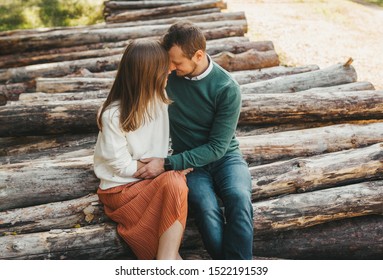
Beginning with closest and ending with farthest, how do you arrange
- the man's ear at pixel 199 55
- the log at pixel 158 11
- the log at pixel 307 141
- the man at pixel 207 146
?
1. the man at pixel 207 146
2. the man's ear at pixel 199 55
3. the log at pixel 307 141
4. the log at pixel 158 11

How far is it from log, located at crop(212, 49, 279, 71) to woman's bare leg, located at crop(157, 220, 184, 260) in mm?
3326

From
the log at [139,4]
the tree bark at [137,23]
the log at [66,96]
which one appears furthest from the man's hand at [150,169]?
the log at [139,4]

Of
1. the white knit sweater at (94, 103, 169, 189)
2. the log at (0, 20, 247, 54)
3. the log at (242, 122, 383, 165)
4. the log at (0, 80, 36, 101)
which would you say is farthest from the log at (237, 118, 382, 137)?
the log at (0, 20, 247, 54)

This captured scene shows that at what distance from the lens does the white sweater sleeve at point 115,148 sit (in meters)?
2.62

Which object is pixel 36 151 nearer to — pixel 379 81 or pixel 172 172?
pixel 172 172

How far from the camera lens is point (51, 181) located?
10.1 feet

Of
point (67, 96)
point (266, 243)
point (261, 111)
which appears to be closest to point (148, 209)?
point (266, 243)

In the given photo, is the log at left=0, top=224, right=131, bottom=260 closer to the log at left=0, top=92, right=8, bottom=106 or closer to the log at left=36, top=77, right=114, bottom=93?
the log at left=36, top=77, right=114, bottom=93

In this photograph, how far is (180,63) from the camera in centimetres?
272

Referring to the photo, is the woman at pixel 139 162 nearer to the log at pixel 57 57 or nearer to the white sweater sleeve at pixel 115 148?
the white sweater sleeve at pixel 115 148

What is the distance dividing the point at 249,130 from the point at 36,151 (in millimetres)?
1958

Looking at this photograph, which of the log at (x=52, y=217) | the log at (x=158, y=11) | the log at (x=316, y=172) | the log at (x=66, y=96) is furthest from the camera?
the log at (x=158, y=11)

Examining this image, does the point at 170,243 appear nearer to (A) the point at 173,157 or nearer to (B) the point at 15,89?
(A) the point at 173,157

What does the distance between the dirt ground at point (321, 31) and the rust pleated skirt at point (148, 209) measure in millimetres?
4740
